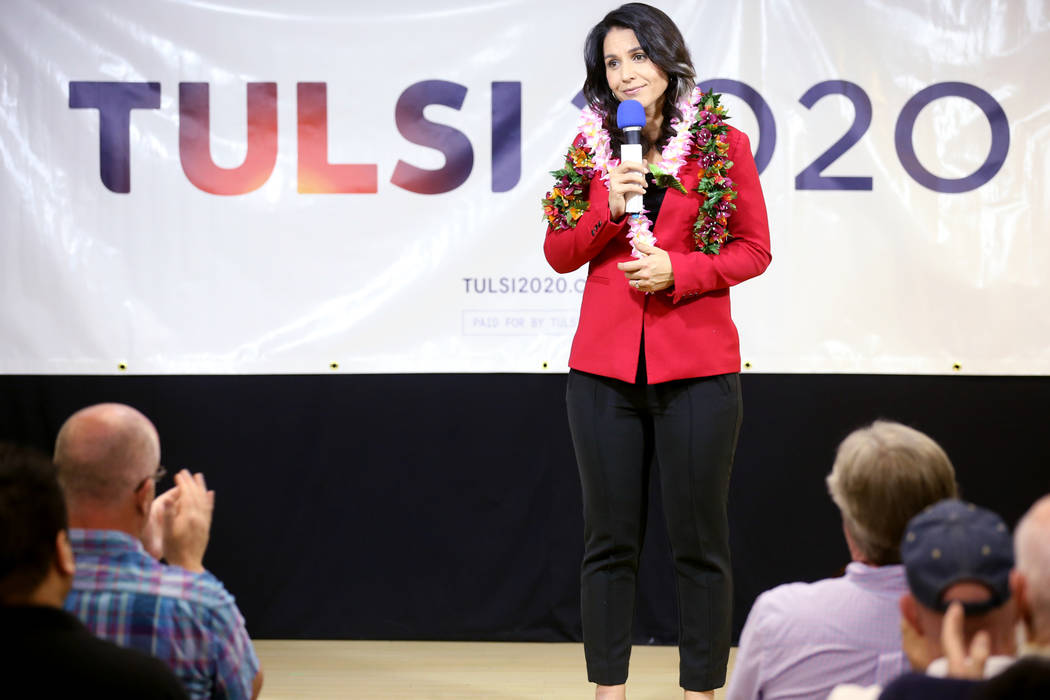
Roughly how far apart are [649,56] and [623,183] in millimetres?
340

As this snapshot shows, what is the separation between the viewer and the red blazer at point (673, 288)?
251 centimetres

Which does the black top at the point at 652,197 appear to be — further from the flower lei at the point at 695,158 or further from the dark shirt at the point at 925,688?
the dark shirt at the point at 925,688

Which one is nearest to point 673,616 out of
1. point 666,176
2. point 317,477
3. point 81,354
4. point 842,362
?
point 842,362

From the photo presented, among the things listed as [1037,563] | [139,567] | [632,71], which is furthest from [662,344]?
[1037,563]

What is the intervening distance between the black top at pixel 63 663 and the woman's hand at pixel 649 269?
4.71ft

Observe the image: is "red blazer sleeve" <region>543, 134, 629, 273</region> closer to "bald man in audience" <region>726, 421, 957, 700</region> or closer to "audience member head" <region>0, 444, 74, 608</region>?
"bald man in audience" <region>726, 421, 957, 700</region>

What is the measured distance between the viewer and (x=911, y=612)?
1344 mm

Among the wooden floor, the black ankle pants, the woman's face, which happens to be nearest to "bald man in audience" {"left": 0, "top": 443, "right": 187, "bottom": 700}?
the black ankle pants

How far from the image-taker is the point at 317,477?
155 inches

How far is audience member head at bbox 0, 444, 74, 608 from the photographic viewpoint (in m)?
1.29

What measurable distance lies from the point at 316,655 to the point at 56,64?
2.14m

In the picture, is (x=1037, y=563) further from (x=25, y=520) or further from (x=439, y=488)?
(x=439, y=488)

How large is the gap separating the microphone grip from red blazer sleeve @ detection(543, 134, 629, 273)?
0.19 feet

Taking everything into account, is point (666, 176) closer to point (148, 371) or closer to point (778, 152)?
point (778, 152)
